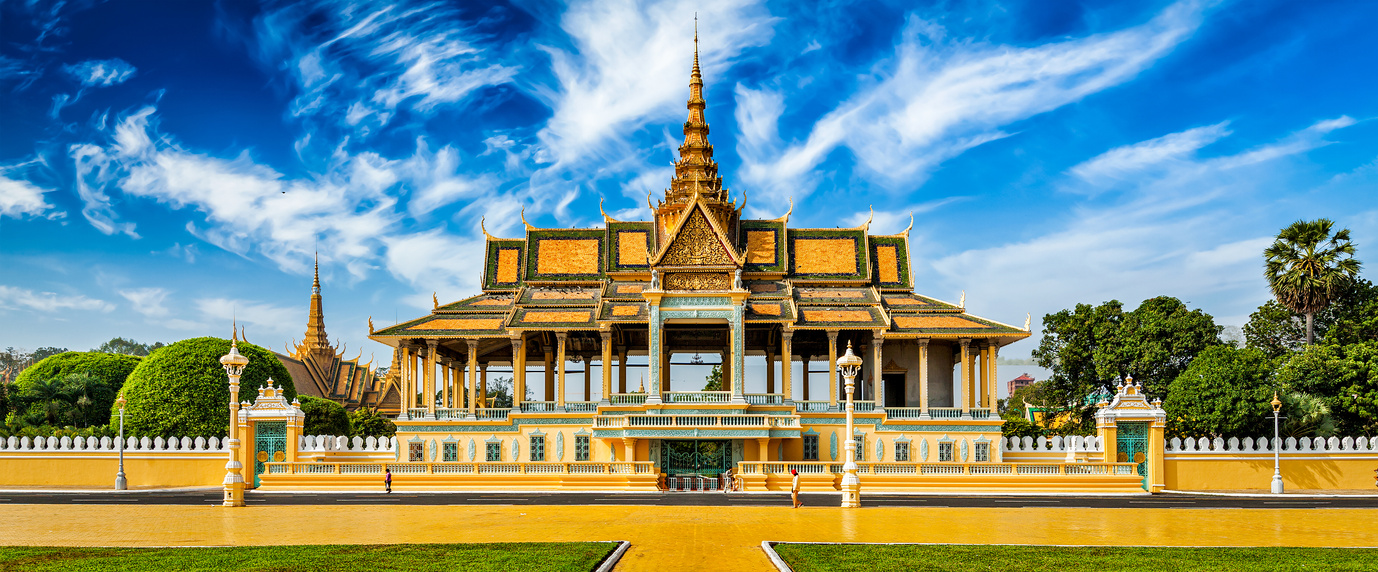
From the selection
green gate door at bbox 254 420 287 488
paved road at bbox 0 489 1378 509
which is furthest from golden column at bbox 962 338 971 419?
green gate door at bbox 254 420 287 488

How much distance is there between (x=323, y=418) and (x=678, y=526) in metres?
39.5

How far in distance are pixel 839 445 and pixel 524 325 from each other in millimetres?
13729

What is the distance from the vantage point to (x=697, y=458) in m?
37.2

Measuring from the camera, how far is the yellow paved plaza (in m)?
18.3

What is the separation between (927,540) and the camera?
18.6 meters

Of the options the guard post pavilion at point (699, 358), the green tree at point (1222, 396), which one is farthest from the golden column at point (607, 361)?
the green tree at point (1222, 396)

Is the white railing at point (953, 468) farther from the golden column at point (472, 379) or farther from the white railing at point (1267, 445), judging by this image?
the golden column at point (472, 379)

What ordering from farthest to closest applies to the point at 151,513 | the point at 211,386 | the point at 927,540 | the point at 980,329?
the point at 211,386 < the point at 980,329 < the point at 151,513 < the point at 927,540

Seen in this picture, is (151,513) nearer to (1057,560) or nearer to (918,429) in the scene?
(1057,560)

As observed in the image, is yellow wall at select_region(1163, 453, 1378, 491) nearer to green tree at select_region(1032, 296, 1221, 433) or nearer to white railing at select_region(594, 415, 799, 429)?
green tree at select_region(1032, 296, 1221, 433)

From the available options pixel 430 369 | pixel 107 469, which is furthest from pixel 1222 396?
pixel 107 469

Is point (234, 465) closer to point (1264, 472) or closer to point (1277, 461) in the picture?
point (1277, 461)

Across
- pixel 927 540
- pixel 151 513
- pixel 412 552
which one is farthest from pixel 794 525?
pixel 151 513

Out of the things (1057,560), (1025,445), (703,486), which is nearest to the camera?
(1057,560)
